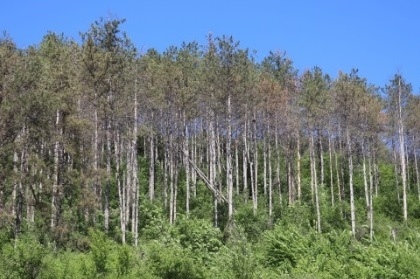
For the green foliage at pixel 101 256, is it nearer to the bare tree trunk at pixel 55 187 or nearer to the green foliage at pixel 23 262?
the green foliage at pixel 23 262

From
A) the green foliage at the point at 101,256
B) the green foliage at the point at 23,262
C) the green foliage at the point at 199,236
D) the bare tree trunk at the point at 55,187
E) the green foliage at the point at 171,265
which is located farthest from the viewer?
the green foliage at the point at 199,236

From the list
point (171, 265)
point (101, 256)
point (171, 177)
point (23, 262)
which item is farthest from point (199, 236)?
point (23, 262)

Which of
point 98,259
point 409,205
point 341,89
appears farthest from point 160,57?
point 98,259

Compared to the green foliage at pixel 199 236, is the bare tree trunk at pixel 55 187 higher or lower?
higher

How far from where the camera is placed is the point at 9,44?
27.5 m

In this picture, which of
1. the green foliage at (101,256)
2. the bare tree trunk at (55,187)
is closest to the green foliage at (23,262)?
the green foliage at (101,256)

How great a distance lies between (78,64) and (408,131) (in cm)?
3401

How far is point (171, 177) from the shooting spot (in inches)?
1398

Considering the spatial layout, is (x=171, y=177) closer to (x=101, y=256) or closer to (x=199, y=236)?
(x=199, y=236)

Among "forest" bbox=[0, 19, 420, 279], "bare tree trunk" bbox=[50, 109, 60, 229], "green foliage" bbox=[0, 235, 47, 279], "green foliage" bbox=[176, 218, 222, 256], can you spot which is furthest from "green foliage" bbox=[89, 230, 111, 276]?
"green foliage" bbox=[176, 218, 222, 256]

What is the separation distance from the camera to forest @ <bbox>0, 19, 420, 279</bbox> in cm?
1983

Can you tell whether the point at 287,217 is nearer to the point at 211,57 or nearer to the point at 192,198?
the point at 192,198

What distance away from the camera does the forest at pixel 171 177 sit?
19.8 meters

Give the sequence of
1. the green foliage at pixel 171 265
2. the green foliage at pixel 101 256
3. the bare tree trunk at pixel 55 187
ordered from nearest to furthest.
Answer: the green foliage at pixel 171 265
the green foliage at pixel 101 256
the bare tree trunk at pixel 55 187
